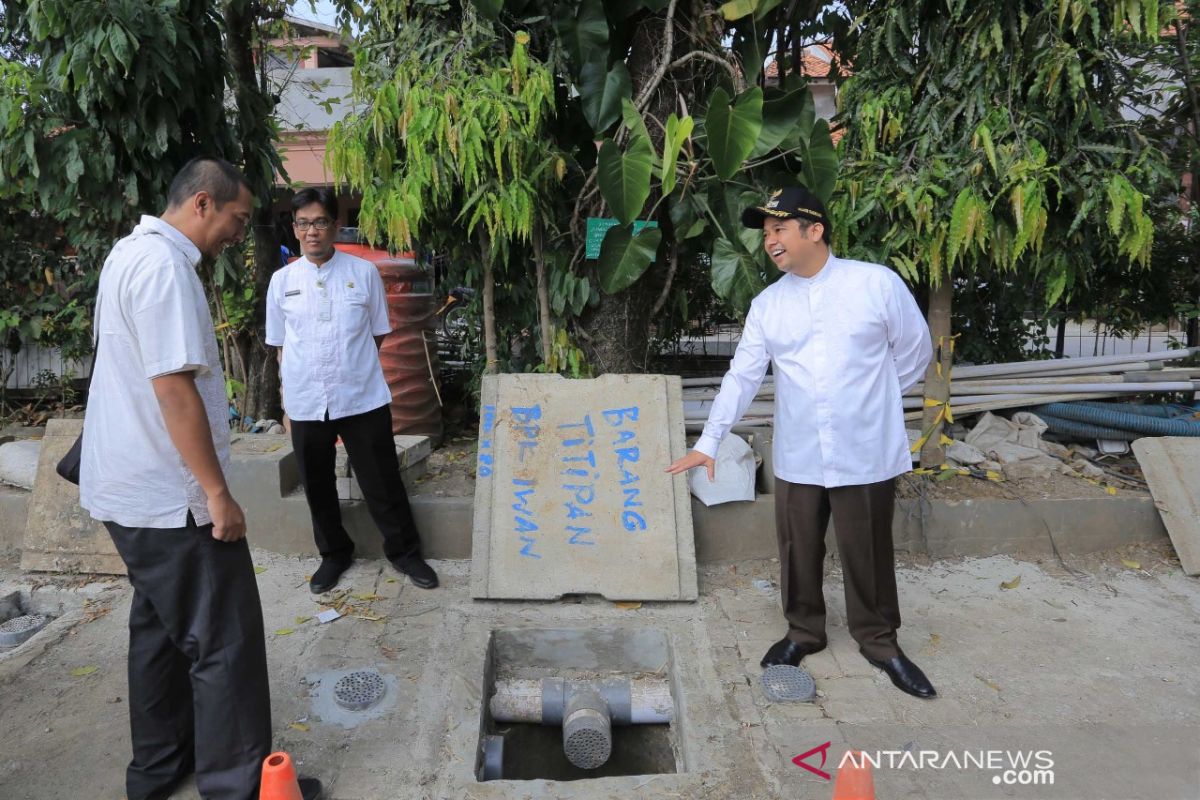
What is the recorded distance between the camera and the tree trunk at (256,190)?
4.77 meters

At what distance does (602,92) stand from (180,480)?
2.80m

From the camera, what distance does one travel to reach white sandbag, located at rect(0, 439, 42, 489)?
13.6ft

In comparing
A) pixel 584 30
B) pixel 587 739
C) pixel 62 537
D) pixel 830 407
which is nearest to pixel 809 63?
pixel 584 30

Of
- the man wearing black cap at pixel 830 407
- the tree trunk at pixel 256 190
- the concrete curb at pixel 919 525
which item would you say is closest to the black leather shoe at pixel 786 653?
the man wearing black cap at pixel 830 407

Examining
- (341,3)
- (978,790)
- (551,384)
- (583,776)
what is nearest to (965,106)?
(551,384)

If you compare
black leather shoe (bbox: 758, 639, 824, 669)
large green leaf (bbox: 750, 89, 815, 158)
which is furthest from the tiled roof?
black leather shoe (bbox: 758, 639, 824, 669)

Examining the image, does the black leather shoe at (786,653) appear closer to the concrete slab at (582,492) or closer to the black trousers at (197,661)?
the concrete slab at (582,492)

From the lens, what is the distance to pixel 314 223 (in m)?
3.32

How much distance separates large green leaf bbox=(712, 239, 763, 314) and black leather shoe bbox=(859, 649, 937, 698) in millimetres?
1651

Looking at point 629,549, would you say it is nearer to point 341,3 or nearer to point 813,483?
point 813,483

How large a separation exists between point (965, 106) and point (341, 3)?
4.17 metres

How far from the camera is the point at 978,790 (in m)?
2.34

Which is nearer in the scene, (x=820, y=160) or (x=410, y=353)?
(x=820, y=160)

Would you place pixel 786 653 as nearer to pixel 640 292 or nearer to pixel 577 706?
pixel 577 706
